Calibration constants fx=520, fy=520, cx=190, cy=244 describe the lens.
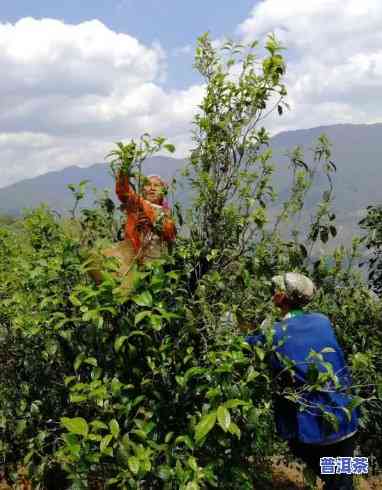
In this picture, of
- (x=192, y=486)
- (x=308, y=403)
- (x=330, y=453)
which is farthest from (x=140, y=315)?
(x=330, y=453)

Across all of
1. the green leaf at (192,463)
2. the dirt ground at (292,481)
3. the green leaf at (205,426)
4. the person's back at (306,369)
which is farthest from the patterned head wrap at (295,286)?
the dirt ground at (292,481)

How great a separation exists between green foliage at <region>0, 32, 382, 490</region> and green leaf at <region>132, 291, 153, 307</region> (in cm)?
1

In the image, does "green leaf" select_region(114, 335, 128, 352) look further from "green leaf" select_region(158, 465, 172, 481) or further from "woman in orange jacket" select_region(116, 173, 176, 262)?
"woman in orange jacket" select_region(116, 173, 176, 262)

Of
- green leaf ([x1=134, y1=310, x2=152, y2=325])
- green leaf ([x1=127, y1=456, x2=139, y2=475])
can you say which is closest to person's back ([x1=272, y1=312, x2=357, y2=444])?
green leaf ([x1=134, y1=310, x2=152, y2=325])

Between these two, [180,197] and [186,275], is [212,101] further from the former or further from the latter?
[186,275]

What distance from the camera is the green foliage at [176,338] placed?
3006 mm

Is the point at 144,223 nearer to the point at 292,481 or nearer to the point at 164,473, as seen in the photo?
the point at 164,473

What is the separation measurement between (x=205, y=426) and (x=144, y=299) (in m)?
0.85

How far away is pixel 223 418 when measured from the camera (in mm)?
2711

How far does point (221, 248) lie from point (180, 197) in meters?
0.55

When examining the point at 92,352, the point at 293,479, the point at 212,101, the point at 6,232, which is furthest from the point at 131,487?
the point at 6,232

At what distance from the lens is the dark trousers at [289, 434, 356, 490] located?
417 centimetres

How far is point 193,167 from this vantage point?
13.4 ft

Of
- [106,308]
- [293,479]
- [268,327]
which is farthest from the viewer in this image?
[293,479]
